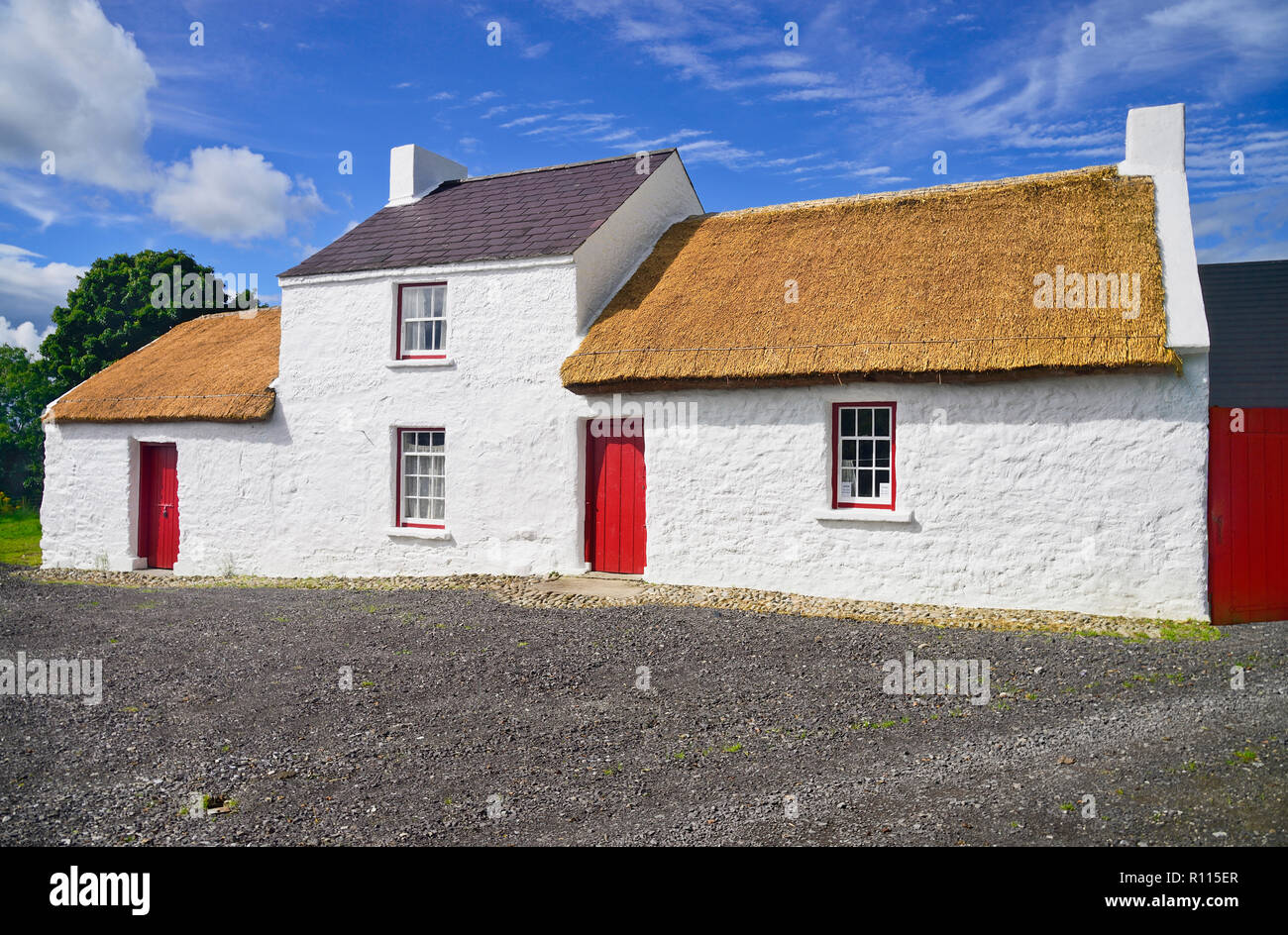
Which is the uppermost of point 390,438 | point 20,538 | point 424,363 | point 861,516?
point 424,363

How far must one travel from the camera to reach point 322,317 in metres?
14.7

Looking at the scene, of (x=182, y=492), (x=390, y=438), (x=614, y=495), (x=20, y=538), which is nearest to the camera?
(x=614, y=495)

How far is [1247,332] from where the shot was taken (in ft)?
63.5

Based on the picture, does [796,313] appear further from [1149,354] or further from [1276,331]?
[1276,331]

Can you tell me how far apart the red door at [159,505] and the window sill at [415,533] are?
5.26 m

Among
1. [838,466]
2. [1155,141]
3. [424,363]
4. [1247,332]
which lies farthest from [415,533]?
[1247,332]

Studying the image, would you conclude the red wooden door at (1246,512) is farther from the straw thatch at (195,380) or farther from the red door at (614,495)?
the straw thatch at (195,380)

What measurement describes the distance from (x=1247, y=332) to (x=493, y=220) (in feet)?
56.9

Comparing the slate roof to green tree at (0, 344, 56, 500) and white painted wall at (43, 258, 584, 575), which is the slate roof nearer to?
white painted wall at (43, 258, 584, 575)

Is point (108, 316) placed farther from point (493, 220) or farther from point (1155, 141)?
point (1155, 141)

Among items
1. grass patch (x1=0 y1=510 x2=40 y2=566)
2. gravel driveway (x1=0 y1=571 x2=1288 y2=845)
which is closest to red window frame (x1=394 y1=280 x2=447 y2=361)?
gravel driveway (x1=0 y1=571 x2=1288 y2=845)

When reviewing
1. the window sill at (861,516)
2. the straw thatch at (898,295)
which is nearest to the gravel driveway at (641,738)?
the window sill at (861,516)

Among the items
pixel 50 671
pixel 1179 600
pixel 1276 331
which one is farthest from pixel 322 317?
pixel 1276 331

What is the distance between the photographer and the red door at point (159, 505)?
1625cm
